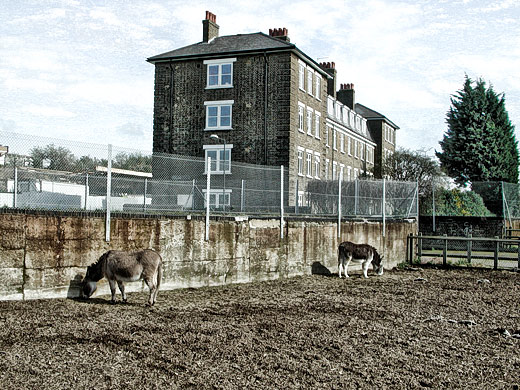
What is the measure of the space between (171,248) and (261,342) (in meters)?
5.25

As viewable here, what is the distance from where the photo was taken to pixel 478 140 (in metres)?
48.7

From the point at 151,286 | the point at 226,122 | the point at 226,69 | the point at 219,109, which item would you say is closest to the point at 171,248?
the point at 151,286

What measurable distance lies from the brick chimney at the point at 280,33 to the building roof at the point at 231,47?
102 centimetres

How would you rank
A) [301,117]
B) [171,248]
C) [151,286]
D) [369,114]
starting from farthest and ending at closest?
[369,114]
[301,117]
[171,248]
[151,286]

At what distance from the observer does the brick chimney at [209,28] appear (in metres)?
41.7

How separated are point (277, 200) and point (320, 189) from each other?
427 centimetres

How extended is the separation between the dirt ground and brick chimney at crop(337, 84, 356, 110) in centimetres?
5150

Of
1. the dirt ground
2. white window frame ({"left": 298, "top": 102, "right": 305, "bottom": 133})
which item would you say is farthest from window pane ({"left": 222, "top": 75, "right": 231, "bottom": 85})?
the dirt ground

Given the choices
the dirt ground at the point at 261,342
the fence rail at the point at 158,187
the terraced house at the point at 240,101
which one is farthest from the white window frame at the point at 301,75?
the dirt ground at the point at 261,342

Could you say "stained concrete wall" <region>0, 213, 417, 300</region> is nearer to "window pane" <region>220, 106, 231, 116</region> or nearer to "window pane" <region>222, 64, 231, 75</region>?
"window pane" <region>220, 106, 231, 116</region>

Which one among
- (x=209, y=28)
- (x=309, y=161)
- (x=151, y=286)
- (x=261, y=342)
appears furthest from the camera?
(x=309, y=161)

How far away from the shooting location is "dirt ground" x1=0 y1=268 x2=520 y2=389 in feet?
21.0

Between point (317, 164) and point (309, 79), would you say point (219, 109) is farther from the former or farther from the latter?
point (317, 164)

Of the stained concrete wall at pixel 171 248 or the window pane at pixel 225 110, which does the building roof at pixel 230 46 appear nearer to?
the window pane at pixel 225 110
